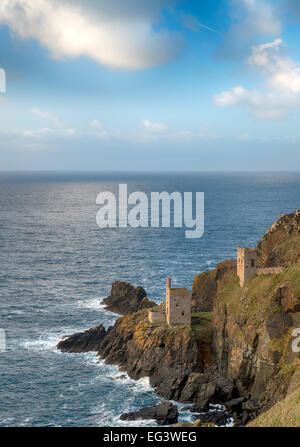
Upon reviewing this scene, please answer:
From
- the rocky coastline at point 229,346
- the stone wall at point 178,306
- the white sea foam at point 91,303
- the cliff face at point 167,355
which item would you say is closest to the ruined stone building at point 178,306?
the stone wall at point 178,306

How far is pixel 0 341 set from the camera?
80625 millimetres

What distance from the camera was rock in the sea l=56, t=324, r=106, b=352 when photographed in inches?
3105

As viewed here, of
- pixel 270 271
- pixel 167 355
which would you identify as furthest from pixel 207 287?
pixel 167 355

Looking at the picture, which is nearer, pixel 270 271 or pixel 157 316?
pixel 270 271

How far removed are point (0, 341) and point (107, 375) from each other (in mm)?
22602

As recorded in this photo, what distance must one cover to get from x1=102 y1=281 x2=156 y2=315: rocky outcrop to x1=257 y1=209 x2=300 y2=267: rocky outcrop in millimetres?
26472

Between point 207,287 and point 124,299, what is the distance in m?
18.0

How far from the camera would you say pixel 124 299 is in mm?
96688

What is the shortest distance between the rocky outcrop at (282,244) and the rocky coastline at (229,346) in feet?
0.61

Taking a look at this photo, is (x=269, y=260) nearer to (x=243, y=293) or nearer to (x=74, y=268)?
(x=243, y=293)

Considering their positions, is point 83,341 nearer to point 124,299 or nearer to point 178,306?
point 124,299

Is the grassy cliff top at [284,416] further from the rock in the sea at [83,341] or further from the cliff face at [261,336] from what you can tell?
the rock in the sea at [83,341]

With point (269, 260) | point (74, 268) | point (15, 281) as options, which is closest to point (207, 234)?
point (74, 268)

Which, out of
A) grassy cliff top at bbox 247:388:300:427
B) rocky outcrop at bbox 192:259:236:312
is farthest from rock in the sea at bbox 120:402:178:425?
rocky outcrop at bbox 192:259:236:312
